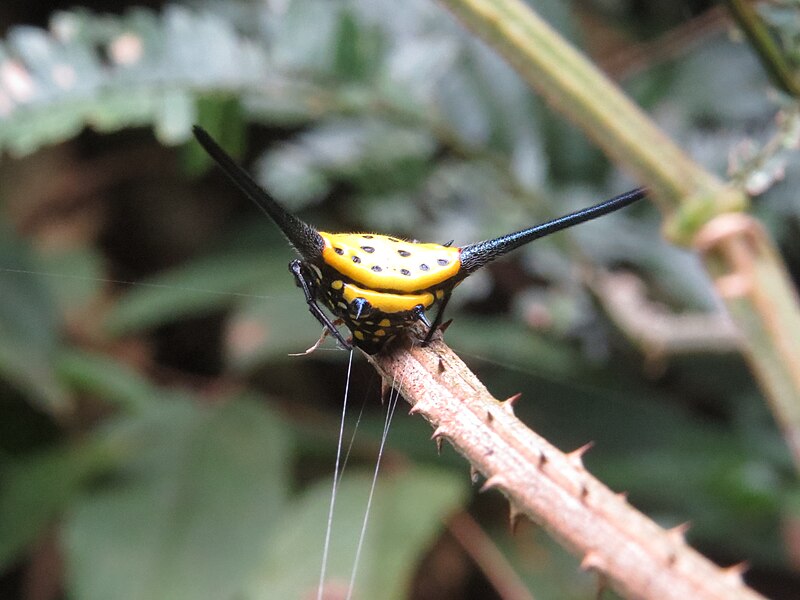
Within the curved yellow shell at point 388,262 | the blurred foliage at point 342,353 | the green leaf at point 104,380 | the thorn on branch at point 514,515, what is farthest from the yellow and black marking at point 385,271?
the green leaf at point 104,380

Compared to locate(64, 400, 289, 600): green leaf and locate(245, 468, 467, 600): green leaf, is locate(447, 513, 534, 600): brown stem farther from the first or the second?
locate(64, 400, 289, 600): green leaf

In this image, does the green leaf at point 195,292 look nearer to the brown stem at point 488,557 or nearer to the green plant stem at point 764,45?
the brown stem at point 488,557

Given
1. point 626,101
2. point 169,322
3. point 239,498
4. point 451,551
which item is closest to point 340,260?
point 626,101

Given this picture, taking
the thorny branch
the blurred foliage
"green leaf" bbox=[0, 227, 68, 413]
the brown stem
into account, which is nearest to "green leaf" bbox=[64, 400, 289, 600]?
the blurred foliage

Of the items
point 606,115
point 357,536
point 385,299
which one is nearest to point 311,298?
point 385,299

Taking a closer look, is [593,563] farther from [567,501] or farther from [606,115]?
[606,115]

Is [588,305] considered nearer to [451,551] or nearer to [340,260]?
[451,551]

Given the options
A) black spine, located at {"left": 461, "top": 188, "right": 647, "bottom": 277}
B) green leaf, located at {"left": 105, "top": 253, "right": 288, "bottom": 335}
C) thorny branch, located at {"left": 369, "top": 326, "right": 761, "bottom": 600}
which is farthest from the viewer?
green leaf, located at {"left": 105, "top": 253, "right": 288, "bottom": 335}
